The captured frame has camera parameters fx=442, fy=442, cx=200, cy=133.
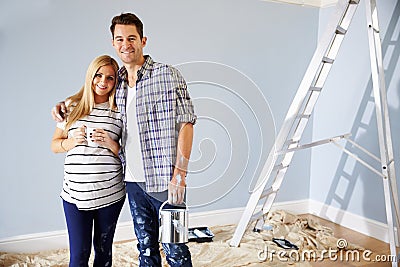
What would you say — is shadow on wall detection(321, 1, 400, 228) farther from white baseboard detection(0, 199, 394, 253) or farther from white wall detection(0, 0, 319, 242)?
white wall detection(0, 0, 319, 242)

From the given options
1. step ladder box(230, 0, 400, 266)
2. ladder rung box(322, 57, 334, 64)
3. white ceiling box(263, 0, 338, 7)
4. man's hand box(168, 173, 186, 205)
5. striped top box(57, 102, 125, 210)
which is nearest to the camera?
man's hand box(168, 173, 186, 205)

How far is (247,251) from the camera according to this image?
2715mm

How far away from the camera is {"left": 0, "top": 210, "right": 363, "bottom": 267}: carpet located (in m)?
2.57

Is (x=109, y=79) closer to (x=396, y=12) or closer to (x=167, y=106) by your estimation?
(x=167, y=106)

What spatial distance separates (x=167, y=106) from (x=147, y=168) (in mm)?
243

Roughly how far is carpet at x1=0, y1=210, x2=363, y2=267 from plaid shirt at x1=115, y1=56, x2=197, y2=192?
3.62 ft

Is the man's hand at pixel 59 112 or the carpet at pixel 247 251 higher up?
the man's hand at pixel 59 112

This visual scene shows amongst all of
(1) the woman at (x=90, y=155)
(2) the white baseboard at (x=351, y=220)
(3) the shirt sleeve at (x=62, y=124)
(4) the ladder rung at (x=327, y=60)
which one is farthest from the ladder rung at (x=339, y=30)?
(3) the shirt sleeve at (x=62, y=124)

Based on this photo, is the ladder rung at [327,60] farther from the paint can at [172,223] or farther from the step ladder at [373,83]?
the paint can at [172,223]

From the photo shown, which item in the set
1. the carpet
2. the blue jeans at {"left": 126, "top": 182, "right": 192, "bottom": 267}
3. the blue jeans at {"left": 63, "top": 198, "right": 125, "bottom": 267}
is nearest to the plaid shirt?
the blue jeans at {"left": 126, "top": 182, "right": 192, "bottom": 267}

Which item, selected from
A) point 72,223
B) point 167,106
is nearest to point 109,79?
point 167,106

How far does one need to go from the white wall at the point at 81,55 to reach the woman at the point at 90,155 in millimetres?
357

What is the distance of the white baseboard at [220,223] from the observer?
2.66 metres

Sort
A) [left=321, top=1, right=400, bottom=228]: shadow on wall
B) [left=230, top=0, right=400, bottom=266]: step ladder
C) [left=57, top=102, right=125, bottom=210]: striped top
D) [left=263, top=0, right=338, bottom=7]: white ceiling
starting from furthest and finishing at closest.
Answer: [left=263, top=0, right=338, bottom=7]: white ceiling
[left=321, top=1, right=400, bottom=228]: shadow on wall
[left=230, top=0, right=400, bottom=266]: step ladder
[left=57, top=102, right=125, bottom=210]: striped top
